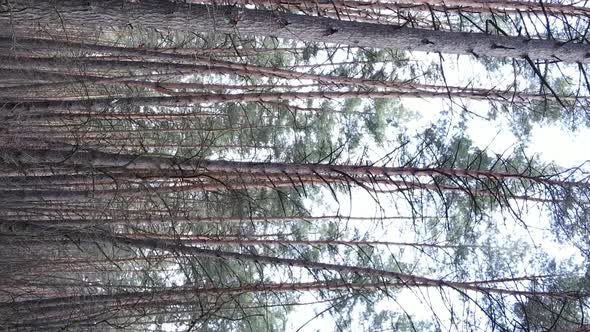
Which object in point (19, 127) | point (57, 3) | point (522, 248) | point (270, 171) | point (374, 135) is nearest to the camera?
point (57, 3)

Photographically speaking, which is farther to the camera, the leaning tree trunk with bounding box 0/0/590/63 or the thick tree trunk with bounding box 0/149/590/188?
the thick tree trunk with bounding box 0/149/590/188

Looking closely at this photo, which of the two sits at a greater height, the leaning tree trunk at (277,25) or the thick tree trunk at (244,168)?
the leaning tree trunk at (277,25)

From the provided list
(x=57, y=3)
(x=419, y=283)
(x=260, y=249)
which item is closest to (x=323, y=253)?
(x=260, y=249)

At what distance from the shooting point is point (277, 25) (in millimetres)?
4219

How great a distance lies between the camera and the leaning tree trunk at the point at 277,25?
13.5ft

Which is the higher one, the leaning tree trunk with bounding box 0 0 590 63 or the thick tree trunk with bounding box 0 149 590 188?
the leaning tree trunk with bounding box 0 0 590 63

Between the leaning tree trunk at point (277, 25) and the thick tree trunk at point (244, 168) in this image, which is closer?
the leaning tree trunk at point (277, 25)

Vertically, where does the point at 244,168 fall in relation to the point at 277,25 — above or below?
below

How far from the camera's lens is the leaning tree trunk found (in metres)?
4.10

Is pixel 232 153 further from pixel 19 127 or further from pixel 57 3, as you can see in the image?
pixel 57 3

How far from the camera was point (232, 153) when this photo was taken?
12.4 meters

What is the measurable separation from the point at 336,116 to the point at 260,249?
307cm

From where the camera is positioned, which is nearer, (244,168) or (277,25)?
(277,25)

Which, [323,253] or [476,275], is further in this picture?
[323,253]
